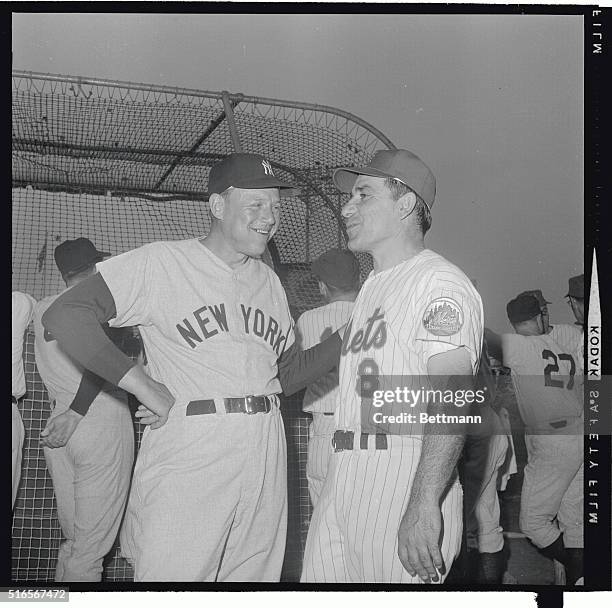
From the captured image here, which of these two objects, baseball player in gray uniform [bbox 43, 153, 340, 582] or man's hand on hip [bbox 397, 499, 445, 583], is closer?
man's hand on hip [bbox 397, 499, 445, 583]

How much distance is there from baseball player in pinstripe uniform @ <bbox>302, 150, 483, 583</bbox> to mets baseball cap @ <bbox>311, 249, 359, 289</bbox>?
150 millimetres

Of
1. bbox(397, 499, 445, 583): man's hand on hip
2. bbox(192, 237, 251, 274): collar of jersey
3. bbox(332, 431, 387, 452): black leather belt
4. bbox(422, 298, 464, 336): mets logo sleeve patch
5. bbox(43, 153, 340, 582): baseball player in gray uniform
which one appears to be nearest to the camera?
bbox(397, 499, 445, 583): man's hand on hip

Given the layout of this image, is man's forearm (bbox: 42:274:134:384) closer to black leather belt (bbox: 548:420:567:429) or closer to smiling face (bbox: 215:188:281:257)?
smiling face (bbox: 215:188:281:257)

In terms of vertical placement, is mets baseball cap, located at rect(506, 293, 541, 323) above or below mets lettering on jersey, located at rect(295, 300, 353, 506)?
above

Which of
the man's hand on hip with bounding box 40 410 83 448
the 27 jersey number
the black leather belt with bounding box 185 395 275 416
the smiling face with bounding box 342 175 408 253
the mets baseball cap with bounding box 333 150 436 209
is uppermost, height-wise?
the mets baseball cap with bounding box 333 150 436 209

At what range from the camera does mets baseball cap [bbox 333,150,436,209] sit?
2285 millimetres

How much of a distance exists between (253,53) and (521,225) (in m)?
1.09

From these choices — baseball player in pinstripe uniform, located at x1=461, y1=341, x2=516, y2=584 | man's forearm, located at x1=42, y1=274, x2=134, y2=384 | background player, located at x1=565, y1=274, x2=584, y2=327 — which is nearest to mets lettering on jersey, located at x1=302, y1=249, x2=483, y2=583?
baseball player in pinstripe uniform, located at x1=461, y1=341, x2=516, y2=584

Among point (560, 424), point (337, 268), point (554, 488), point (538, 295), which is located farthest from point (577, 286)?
point (337, 268)

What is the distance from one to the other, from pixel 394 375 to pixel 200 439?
63 centimetres

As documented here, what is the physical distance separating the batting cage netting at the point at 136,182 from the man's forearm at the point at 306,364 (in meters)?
0.12

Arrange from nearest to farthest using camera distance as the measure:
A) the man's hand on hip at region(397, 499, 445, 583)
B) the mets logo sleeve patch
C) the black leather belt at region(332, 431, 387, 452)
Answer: the man's hand on hip at region(397, 499, 445, 583)
the mets logo sleeve patch
the black leather belt at region(332, 431, 387, 452)

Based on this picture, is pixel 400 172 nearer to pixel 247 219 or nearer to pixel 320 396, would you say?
pixel 247 219
